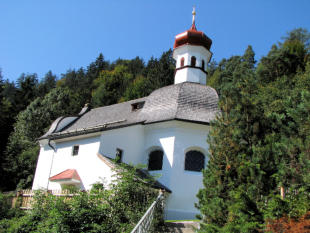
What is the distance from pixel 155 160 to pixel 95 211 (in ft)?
24.1

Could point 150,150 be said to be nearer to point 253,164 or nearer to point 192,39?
point 192,39

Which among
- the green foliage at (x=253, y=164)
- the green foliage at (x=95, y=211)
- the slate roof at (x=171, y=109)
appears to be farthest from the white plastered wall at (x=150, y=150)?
the green foliage at (x=253, y=164)

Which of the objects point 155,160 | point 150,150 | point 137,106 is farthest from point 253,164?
point 137,106

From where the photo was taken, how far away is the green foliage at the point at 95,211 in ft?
33.6

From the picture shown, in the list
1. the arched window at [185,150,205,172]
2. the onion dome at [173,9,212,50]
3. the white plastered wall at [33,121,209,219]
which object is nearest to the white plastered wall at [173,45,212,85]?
the onion dome at [173,9,212,50]

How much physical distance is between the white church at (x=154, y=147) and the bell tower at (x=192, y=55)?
2.93 metres

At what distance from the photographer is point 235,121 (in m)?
9.86

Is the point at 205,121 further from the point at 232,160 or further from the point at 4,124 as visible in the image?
the point at 4,124

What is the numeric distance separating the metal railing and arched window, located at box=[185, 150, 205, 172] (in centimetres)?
549

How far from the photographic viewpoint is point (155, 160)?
705 inches

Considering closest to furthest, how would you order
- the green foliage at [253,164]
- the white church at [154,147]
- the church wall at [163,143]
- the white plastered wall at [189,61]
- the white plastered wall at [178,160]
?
the green foliage at [253,164]
the white plastered wall at [178,160]
the white church at [154,147]
the church wall at [163,143]
the white plastered wall at [189,61]

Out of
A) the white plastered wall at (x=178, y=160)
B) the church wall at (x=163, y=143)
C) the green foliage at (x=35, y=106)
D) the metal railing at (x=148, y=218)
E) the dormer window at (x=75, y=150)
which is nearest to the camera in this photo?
the metal railing at (x=148, y=218)

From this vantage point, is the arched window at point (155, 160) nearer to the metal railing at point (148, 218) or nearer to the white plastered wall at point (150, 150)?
the white plastered wall at point (150, 150)

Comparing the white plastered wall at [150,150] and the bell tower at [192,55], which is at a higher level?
the bell tower at [192,55]
